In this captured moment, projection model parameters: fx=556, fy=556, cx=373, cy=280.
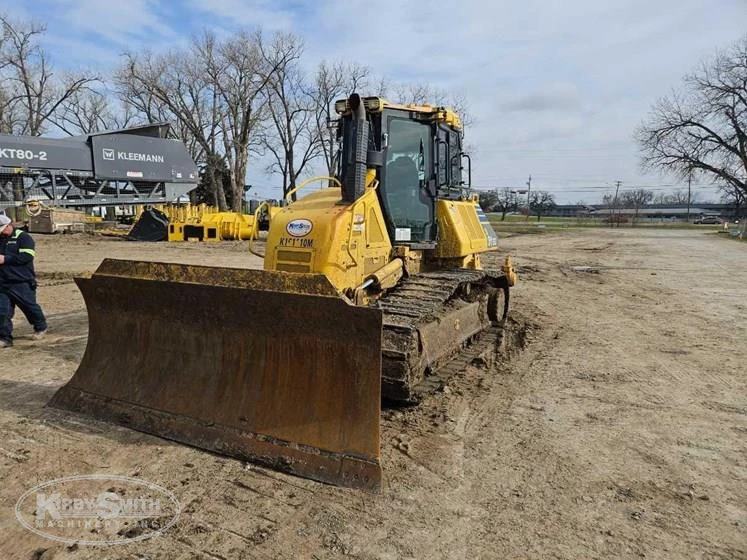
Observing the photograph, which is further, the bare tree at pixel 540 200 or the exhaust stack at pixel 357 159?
the bare tree at pixel 540 200

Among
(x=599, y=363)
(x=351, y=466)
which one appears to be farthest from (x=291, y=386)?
(x=599, y=363)

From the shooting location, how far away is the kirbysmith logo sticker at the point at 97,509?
2777 mm

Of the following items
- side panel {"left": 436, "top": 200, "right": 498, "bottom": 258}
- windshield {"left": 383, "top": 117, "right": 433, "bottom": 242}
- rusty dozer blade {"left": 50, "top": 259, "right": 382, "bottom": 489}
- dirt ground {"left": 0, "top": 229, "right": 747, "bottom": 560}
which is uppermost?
windshield {"left": 383, "top": 117, "right": 433, "bottom": 242}

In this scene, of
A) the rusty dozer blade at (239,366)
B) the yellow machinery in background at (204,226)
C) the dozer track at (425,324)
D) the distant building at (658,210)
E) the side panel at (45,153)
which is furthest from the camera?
the distant building at (658,210)

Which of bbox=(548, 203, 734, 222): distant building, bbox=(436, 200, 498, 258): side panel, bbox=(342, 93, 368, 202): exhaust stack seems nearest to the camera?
bbox=(342, 93, 368, 202): exhaust stack

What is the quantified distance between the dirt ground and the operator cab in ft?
5.45

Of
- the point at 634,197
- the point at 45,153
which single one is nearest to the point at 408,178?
the point at 45,153

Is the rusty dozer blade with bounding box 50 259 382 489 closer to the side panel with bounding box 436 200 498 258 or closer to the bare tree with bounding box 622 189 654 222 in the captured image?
the side panel with bounding box 436 200 498 258

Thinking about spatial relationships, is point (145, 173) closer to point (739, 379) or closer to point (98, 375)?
point (98, 375)

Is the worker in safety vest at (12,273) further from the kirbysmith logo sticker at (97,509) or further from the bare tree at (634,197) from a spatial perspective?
the bare tree at (634,197)

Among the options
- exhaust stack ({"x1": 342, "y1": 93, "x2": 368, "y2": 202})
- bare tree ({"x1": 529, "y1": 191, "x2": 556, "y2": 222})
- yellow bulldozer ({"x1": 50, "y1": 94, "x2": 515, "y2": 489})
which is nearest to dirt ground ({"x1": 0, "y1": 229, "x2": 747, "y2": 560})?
yellow bulldozer ({"x1": 50, "y1": 94, "x2": 515, "y2": 489})

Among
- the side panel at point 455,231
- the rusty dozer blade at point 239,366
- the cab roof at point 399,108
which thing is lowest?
the rusty dozer blade at point 239,366

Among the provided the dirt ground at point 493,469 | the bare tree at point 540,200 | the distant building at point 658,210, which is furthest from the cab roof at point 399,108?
the distant building at point 658,210

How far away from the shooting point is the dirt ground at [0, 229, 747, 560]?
9.01 feet
